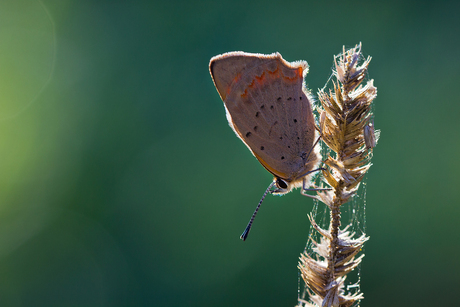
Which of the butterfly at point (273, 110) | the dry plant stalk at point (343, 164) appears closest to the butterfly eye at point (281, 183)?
the butterfly at point (273, 110)

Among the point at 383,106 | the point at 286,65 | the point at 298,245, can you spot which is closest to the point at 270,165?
the point at 286,65

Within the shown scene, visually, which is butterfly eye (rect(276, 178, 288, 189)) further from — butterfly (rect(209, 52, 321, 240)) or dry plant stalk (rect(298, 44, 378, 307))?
dry plant stalk (rect(298, 44, 378, 307))

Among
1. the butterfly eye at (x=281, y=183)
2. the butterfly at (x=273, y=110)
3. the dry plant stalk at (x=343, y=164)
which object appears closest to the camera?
the dry plant stalk at (x=343, y=164)

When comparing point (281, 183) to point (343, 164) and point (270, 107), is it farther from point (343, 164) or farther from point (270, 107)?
point (343, 164)

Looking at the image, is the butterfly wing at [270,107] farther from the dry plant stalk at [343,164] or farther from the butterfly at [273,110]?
the dry plant stalk at [343,164]

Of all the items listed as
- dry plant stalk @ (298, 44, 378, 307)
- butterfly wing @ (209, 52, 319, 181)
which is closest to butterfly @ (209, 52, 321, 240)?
butterfly wing @ (209, 52, 319, 181)

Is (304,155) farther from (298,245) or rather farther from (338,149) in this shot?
(298,245)
